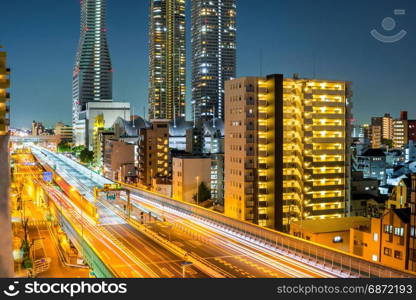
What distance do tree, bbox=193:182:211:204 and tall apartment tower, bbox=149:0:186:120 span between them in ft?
360

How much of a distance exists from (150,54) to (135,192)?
123 m

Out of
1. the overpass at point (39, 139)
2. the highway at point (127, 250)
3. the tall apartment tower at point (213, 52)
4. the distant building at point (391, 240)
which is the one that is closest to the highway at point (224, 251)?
the highway at point (127, 250)

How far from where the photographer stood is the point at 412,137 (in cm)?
10831

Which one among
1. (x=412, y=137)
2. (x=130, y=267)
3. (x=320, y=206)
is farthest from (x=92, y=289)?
(x=412, y=137)

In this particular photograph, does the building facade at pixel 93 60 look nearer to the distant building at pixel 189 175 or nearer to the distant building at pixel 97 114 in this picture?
the distant building at pixel 97 114

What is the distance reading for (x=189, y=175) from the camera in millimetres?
51812

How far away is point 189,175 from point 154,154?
11055 mm

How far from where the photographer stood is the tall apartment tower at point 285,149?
40.0m

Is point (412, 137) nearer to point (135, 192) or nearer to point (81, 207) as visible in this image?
point (135, 192)

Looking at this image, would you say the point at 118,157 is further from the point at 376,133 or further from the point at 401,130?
the point at 376,133

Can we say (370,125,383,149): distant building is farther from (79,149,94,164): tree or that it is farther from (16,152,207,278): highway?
(16,152,207,278): highway

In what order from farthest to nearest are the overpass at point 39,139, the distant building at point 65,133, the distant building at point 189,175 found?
the distant building at point 65,133 → the overpass at point 39,139 → the distant building at point 189,175

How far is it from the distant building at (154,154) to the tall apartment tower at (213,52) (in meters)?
84.9

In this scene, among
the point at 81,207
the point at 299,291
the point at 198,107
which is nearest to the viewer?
the point at 299,291
